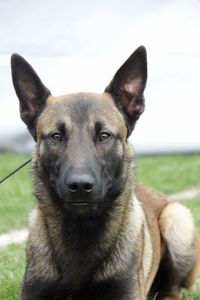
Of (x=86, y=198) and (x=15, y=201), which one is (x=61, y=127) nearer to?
(x=86, y=198)

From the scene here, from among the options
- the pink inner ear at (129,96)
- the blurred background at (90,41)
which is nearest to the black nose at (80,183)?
the pink inner ear at (129,96)

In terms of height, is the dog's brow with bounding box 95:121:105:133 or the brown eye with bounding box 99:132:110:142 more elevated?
the dog's brow with bounding box 95:121:105:133

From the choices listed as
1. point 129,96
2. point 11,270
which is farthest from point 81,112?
point 11,270

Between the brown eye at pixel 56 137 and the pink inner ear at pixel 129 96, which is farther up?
the pink inner ear at pixel 129 96

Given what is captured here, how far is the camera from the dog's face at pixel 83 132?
3.90 m

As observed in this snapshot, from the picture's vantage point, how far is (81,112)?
162 inches

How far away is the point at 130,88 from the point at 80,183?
0.92m

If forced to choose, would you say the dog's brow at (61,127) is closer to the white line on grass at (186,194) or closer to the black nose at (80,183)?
the black nose at (80,183)

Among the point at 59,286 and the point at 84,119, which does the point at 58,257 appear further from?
the point at 84,119

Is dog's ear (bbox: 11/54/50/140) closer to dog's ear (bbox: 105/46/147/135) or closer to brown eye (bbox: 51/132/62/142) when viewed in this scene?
brown eye (bbox: 51/132/62/142)

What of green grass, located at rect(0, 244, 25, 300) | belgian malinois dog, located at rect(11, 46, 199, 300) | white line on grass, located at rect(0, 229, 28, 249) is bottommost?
white line on grass, located at rect(0, 229, 28, 249)

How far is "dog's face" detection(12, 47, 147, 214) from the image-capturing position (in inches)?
153

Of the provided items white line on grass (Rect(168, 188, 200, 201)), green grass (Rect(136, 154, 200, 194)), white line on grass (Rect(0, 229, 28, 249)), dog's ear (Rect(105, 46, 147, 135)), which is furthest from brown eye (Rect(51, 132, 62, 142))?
green grass (Rect(136, 154, 200, 194))

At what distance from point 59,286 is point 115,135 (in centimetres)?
94
